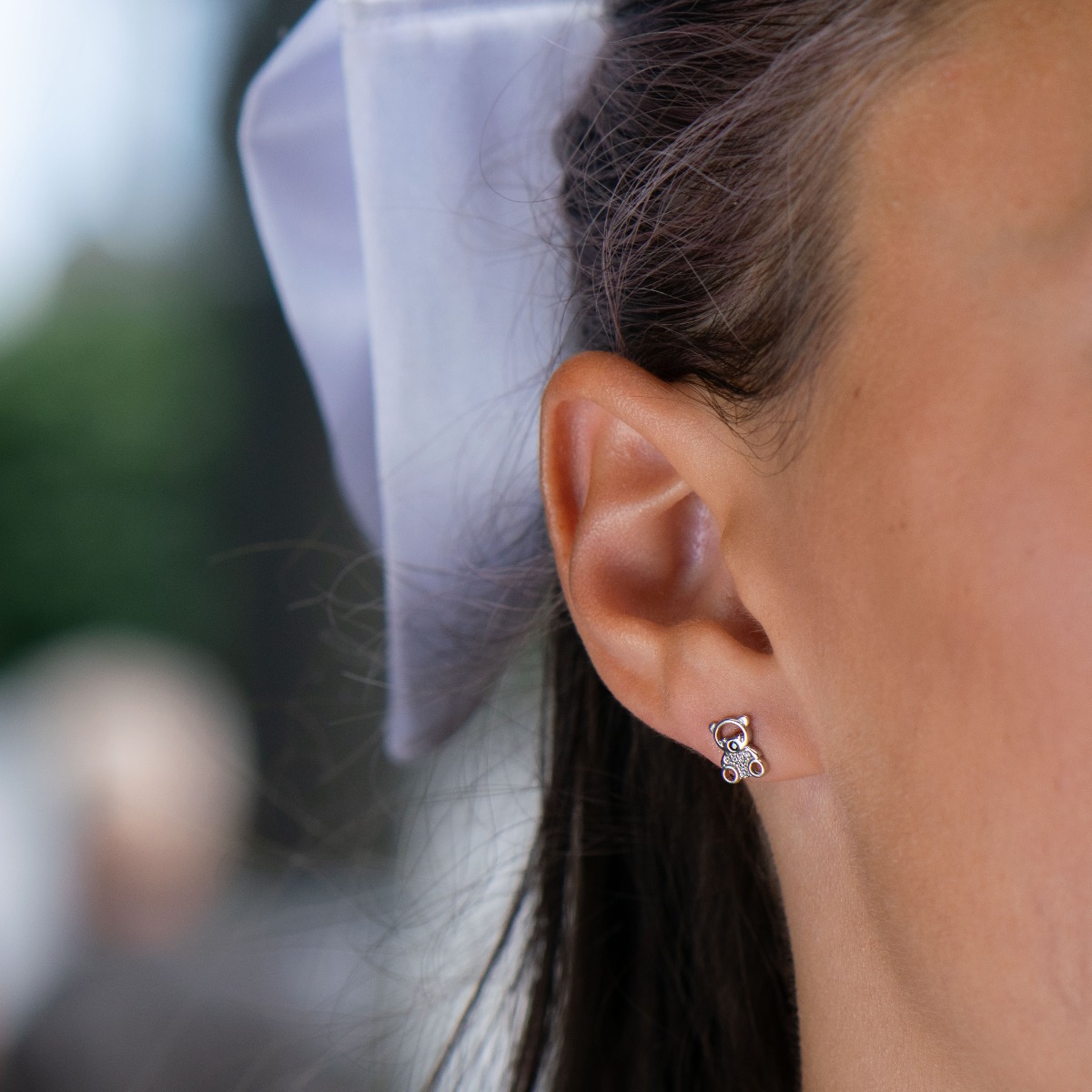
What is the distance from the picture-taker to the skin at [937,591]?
569 mm

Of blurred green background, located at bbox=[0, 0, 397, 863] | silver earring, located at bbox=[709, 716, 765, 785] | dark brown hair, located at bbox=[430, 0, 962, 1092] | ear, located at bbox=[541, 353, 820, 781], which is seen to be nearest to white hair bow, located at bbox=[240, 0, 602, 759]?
dark brown hair, located at bbox=[430, 0, 962, 1092]

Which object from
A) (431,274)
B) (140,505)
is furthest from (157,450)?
(431,274)

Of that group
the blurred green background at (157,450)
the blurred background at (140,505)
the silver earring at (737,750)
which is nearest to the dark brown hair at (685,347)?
the silver earring at (737,750)

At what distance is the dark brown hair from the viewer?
2.32 feet

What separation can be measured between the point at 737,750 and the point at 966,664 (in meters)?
0.17

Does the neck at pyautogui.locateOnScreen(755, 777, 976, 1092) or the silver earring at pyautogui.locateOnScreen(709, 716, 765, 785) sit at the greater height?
the silver earring at pyautogui.locateOnScreen(709, 716, 765, 785)

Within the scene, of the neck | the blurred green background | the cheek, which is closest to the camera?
the cheek

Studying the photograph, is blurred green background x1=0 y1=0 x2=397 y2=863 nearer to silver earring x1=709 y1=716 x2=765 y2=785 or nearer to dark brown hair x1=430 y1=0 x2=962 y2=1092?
dark brown hair x1=430 y1=0 x2=962 y2=1092

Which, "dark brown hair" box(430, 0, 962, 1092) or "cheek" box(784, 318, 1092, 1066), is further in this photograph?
"dark brown hair" box(430, 0, 962, 1092)

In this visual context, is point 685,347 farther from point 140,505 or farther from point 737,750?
point 140,505

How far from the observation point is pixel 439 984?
1194 millimetres

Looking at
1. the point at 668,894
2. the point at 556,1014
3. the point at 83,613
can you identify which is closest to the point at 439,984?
the point at 556,1014

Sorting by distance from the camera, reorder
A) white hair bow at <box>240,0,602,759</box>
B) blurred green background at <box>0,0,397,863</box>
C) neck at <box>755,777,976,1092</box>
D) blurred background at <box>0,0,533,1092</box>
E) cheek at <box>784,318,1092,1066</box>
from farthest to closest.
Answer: blurred green background at <box>0,0,397,863</box>, blurred background at <box>0,0,533,1092</box>, white hair bow at <box>240,0,602,759</box>, neck at <box>755,777,976,1092</box>, cheek at <box>784,318,1092,1066</box>

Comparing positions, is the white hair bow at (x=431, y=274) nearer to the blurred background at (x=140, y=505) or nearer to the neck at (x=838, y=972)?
the neck at (x=838, y=972)
